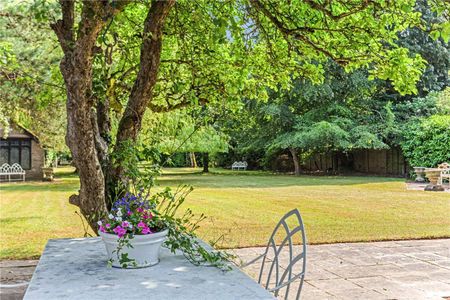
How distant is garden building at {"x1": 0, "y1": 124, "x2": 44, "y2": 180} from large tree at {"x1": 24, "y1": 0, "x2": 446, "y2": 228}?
16.9 meters

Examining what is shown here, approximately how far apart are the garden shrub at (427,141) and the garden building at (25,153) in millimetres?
16053

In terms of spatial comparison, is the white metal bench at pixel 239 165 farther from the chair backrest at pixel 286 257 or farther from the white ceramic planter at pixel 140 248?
the white ceramic planter at pixel 140 248

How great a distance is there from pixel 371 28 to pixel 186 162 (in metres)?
31.3

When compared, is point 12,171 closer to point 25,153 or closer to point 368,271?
point 25,153

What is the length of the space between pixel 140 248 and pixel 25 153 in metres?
21.3

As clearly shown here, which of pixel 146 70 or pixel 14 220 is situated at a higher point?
pixel 146 70

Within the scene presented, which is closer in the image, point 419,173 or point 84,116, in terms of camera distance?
point 84,116

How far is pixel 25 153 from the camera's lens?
71.4 ft

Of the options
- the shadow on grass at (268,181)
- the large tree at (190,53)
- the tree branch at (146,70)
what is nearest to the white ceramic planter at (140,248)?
the large tree at (190,53)

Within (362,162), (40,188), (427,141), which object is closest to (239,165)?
(362,162)

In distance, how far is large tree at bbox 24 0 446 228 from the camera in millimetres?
3377

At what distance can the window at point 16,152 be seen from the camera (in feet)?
70.9

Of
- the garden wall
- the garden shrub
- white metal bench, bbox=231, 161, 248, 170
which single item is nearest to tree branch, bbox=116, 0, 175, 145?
the garden shrub

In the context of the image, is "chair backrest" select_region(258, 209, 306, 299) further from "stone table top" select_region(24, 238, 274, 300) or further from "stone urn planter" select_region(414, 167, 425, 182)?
"stone urn planter" select_region(414, 167, 425, 182)
